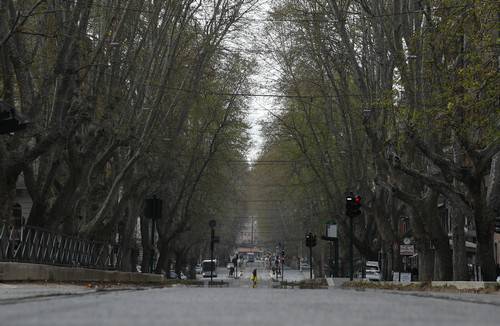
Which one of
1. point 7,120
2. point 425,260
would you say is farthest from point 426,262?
point 7,120

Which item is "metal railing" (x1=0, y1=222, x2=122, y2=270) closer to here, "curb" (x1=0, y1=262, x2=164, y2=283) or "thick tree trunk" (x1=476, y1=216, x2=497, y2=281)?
"curb" (x1=0, y1=262, x2=164, y2=283)

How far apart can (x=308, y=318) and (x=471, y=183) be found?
17775mm

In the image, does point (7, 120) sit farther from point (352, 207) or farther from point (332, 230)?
point (332, 230)

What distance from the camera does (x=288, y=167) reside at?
60312 millimetres

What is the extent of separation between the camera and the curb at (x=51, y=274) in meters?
19.3

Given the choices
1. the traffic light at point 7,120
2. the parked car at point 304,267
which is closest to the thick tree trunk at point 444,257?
the traffic light at point 7,120

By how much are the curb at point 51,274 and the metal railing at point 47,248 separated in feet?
1.88

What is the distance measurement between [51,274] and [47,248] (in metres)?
2.22

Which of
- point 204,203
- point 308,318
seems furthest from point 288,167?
point 308,318

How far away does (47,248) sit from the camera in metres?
24.9

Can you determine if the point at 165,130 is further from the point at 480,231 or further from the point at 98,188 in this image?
the point at 480,231

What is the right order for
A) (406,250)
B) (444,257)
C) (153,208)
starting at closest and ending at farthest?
1. (444,257)
2. (153,208)
3. (406,250)

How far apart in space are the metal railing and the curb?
57 cm

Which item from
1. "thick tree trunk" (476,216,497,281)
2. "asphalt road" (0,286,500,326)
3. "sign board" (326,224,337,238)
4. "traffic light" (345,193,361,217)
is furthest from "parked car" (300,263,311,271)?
"asphalt road" (0,286,500,326)
